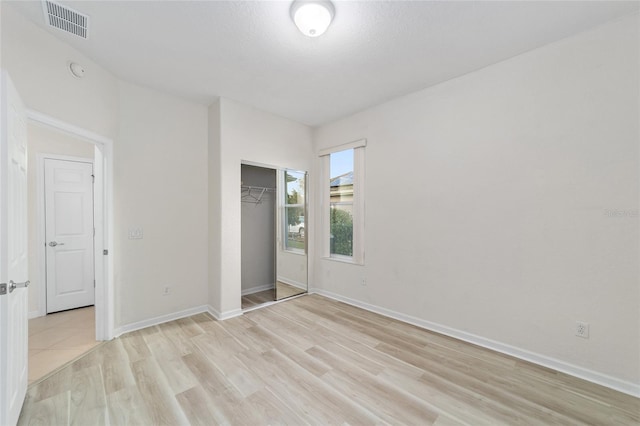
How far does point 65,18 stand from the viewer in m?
1.99

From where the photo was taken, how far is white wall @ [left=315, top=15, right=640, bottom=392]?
202 centimetres

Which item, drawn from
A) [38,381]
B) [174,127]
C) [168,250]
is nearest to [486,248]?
[168,250]

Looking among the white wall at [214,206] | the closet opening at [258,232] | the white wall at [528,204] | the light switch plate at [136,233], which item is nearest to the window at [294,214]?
the closet opening at [258,232]

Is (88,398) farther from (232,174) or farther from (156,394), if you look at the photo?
(232,174)

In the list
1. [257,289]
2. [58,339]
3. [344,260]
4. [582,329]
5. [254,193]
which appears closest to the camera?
[582,329]

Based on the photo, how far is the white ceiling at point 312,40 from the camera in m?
1.92

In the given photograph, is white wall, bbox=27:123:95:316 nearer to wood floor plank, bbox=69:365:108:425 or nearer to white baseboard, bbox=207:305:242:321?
wood floor plank, bbox=69:365:108:425

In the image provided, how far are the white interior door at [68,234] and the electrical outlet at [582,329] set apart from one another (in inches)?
229

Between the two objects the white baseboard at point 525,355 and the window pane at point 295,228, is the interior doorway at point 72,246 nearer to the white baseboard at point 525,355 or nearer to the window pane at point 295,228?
the window pane at point 295,228

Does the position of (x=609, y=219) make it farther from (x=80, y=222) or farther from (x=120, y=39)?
(x=80, y=222)

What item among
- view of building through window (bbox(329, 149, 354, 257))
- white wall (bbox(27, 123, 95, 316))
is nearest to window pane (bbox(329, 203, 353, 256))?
view of building through window (bbox(329, 149, 354, 257))

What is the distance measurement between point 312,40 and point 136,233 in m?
2.88

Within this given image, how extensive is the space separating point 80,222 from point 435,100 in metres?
A: 5.18

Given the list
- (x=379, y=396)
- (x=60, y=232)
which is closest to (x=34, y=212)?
(x=60, y=232)
